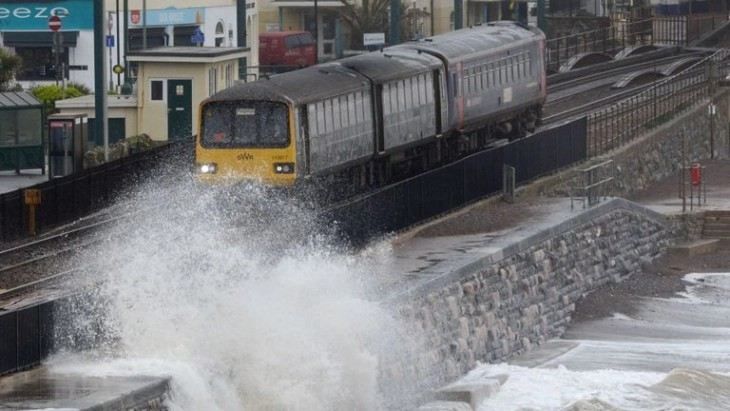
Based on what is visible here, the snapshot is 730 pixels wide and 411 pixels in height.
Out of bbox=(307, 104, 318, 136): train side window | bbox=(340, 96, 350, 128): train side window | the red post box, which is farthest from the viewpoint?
the red post box

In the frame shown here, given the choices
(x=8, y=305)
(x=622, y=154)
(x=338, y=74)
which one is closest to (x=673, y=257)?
(x=622, y=154)

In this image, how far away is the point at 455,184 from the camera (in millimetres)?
34500

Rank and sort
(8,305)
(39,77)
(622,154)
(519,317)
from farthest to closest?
(39,77) → (622,154) → (519,317) → (8,305)

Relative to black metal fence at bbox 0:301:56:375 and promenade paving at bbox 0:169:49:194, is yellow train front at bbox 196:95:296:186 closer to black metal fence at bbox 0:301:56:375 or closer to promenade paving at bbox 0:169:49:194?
promenade paving at bbox 0:169:49:194

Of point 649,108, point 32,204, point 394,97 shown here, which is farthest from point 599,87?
point 32,204

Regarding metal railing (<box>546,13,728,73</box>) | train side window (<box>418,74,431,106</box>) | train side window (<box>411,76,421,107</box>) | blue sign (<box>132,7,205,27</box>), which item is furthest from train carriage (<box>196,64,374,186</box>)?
blue sign (<box>132,7,205,27</box>)

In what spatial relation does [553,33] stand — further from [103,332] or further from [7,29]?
[103,332]

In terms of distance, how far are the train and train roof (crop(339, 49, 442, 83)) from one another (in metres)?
0.04

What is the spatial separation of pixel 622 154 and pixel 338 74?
39.9 ft

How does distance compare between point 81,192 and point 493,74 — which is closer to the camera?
point 81,192

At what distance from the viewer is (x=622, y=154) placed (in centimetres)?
4488

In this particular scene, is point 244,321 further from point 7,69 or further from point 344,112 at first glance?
point 7,69

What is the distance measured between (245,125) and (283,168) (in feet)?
3.79

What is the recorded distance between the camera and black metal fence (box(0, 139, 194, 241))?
32062 millimetres
